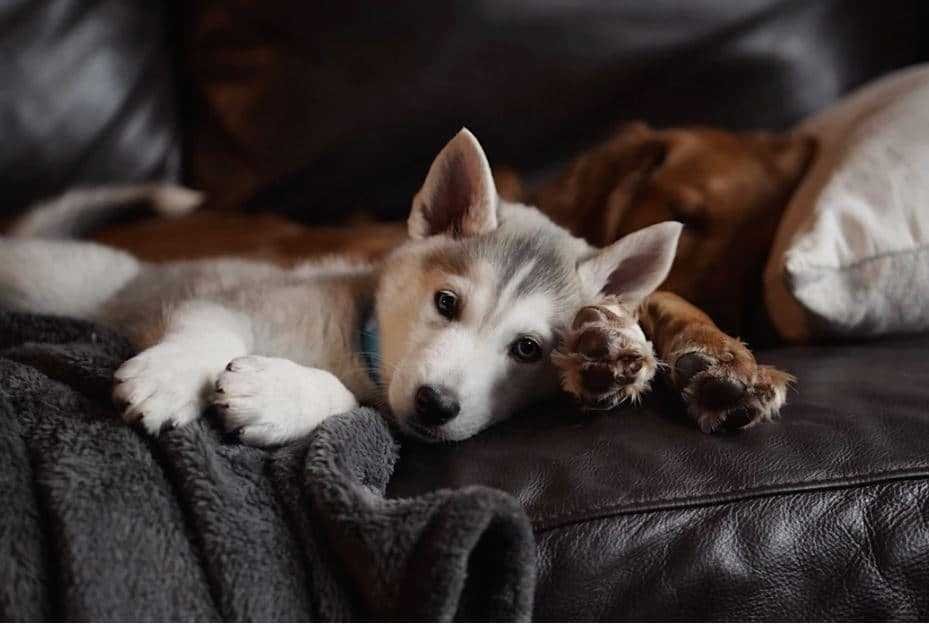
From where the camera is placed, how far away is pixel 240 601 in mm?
770

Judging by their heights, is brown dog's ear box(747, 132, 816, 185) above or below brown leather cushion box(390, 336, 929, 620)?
above

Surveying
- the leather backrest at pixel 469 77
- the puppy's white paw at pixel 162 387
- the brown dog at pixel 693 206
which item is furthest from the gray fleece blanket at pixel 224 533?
the leather backrest at pixel 469 77

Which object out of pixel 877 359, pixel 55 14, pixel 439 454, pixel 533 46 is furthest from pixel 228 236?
pixel 877 359

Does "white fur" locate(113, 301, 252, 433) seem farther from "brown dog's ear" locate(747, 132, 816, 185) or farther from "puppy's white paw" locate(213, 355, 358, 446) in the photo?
"brown dog's ear" locate(747, 132, 816, 185)

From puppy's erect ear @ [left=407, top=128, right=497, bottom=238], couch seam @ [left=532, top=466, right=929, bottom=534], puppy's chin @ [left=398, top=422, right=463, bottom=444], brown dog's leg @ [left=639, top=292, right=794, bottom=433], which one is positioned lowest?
puppy's chin @ [left=398, top=422, right=463, bottom=444]

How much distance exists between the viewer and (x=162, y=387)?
0.90 meters

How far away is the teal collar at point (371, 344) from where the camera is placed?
45.4 inches

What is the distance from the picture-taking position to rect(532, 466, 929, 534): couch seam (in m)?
0.87

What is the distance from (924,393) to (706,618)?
0.43 m

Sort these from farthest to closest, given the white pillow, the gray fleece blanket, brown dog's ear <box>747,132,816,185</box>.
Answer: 1. brown dog's ear <box>747,132,816,185</box>
2. the white pillow
3. the gray fleece blanket

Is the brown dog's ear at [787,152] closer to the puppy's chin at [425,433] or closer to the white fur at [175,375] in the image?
the puppy's chin at [425,433]

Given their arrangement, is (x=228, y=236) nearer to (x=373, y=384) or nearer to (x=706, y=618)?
(x=373, y=384)

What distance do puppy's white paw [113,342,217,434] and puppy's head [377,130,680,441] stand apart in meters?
0.23

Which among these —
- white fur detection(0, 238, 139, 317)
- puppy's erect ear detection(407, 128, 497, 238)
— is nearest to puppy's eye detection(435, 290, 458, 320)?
puppy's erect ear detection(407, 128, 497, 238)
